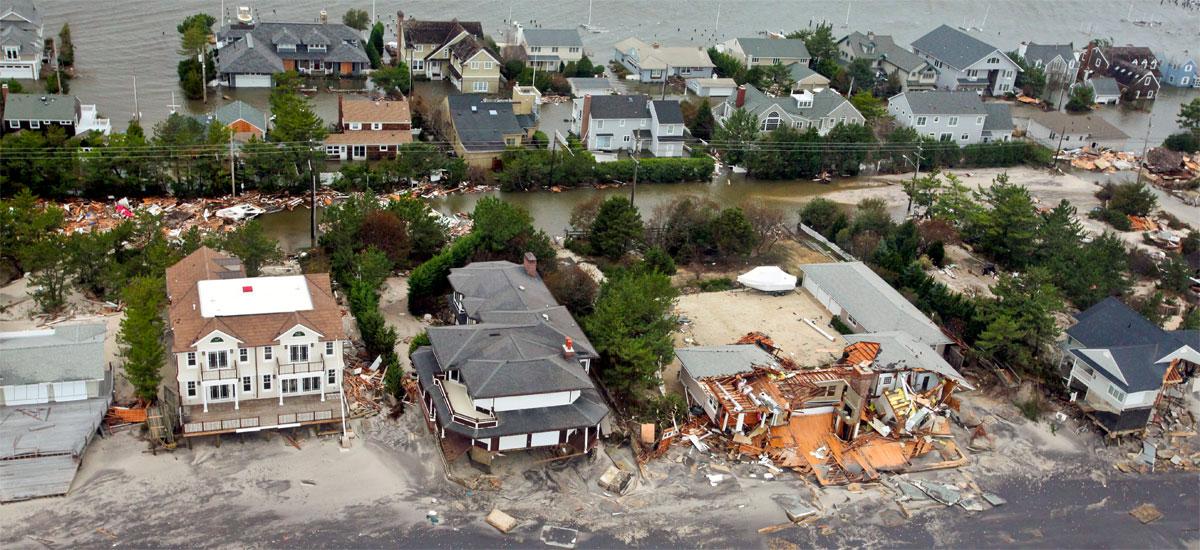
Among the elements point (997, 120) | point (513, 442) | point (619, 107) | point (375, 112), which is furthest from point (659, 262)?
point (997, 120)

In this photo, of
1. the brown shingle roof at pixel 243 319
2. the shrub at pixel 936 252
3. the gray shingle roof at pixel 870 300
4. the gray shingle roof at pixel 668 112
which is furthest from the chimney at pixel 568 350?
the gray shingle roof at pixel 668 112

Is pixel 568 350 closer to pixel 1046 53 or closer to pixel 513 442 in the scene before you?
pixel 513 442

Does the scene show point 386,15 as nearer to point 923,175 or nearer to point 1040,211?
point 923,175

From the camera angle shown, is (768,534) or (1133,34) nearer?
(768,534)

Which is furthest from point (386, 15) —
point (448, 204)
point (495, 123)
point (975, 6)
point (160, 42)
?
point (975, 6)

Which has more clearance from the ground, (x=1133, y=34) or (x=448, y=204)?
(x=1133, y=34)

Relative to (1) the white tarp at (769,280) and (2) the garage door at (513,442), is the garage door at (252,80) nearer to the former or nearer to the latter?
(1) the white tarp at (769,280)

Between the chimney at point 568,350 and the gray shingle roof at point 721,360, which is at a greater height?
the chimney at point 568,350

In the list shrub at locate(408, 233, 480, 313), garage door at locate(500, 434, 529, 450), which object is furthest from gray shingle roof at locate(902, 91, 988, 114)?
garage door at locate(500, 434, 529, 450)
